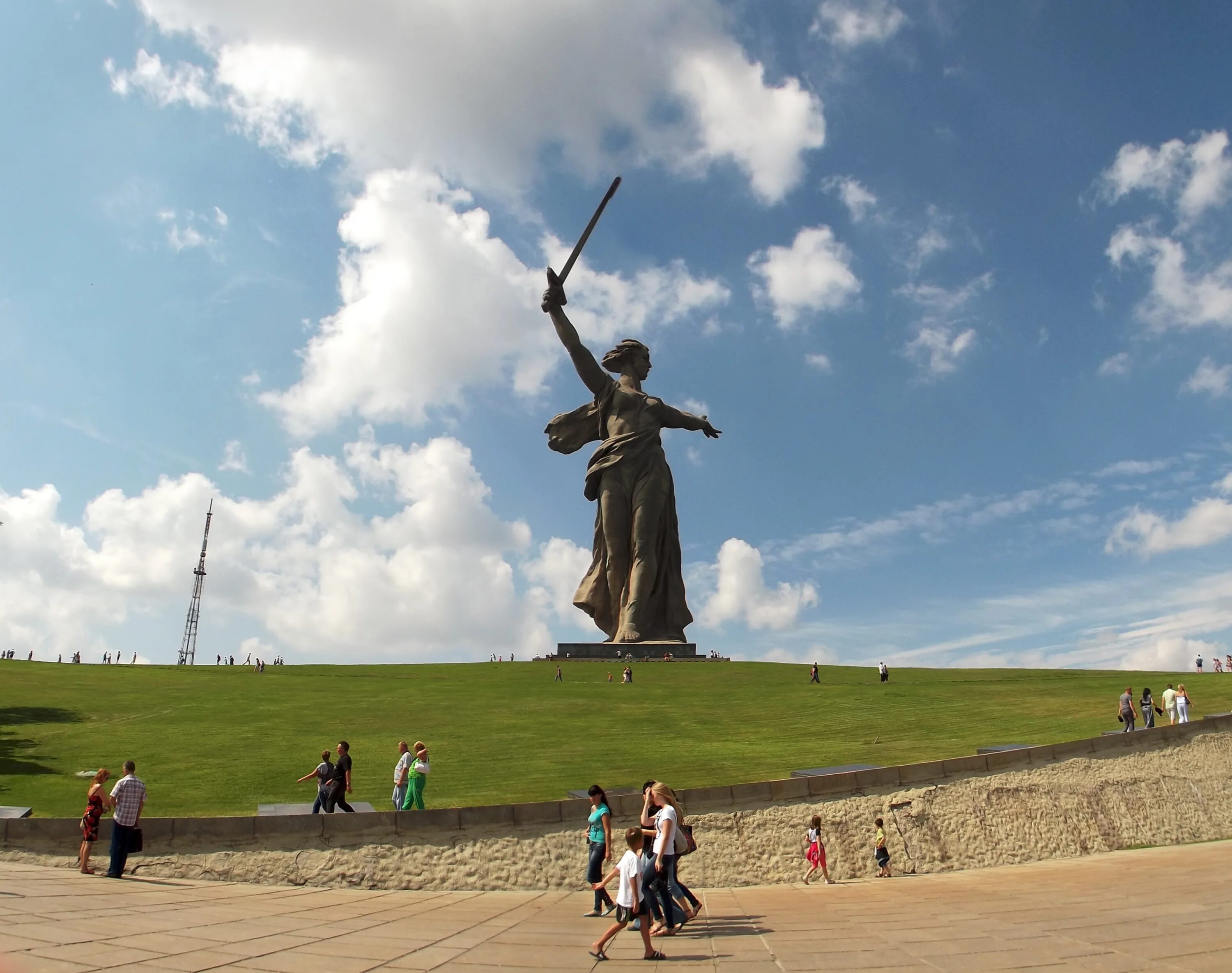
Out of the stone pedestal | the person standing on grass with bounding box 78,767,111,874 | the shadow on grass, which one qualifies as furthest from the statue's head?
the person standing on grass with bounding box 78,767,111,874

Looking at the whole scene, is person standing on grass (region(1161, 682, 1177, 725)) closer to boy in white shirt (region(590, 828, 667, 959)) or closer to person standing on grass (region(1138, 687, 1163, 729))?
person standing on grass (region(1138, 687, 1163, 729))

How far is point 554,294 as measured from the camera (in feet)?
131

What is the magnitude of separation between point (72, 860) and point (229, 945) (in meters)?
5.38

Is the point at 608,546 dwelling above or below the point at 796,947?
above

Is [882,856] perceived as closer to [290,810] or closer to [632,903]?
[632,903]

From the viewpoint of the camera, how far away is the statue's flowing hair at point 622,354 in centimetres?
4475

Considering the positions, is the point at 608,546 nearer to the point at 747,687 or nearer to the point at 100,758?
the point at 747,687

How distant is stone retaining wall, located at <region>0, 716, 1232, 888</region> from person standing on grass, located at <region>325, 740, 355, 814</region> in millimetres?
393

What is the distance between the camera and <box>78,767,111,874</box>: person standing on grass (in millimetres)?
9992

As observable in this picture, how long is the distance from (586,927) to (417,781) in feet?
13.1

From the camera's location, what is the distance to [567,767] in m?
15.4

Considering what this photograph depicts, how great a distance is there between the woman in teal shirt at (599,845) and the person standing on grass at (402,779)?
3.73 metres

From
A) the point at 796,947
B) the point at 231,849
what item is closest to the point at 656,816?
the point at 796,947

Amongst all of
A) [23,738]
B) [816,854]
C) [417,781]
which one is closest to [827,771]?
[816,854]
